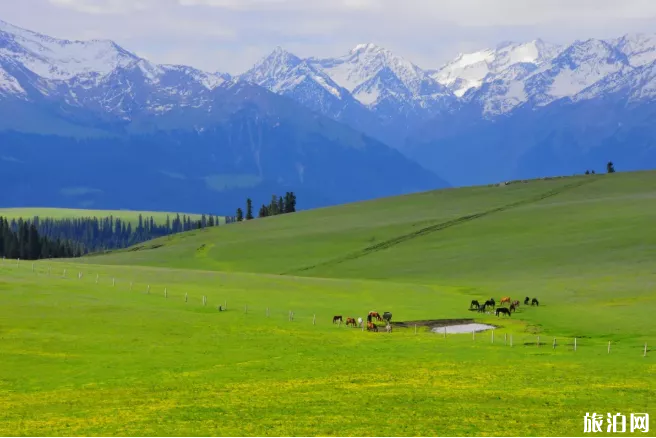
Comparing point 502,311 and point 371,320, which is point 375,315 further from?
point 502,311

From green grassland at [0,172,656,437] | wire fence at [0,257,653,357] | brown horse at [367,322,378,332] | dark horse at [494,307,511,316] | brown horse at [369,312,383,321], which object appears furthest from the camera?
dark horse at [494,307,511,316]

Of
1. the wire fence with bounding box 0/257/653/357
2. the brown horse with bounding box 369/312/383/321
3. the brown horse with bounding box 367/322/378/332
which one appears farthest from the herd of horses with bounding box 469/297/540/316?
the brown horse with bounding box 367/322/378/332

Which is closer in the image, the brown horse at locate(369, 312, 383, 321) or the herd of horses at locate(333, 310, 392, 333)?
the herd of horses at locate(333, 310, 392, 333)

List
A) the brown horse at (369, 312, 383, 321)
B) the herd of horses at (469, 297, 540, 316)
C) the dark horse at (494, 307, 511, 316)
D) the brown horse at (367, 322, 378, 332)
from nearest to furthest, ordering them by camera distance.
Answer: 1. the brown horse at (367, 322, 378, 332)
2. the brown horse at (369, 312, 383, 321)
3. the dark horse at (494, 307, 511, 316)
4. the herd of horses at (469, 297, 540, 316)

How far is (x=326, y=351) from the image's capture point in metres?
70.5

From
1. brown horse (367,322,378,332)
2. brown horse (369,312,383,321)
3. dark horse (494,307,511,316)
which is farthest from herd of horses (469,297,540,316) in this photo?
brown horse (367,322,378,332)

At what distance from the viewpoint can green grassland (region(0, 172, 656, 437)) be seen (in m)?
47.0

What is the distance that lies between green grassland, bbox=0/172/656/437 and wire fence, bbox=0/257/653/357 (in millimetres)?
382

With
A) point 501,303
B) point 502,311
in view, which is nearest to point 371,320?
point 502,311

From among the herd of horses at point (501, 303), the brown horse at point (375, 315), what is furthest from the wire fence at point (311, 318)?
the herd of horses at point (501, 303)

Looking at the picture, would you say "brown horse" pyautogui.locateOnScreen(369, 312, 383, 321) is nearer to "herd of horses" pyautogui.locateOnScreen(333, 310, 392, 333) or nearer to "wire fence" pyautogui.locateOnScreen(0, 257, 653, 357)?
"herd of horses" pyautogui.locateOnScreen(333, 310, 392, 333)

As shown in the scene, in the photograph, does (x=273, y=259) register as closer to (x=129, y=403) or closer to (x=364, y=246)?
(x=364, y=246)

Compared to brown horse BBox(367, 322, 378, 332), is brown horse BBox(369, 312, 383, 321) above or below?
above

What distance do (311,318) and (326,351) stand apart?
21484 millimetres
